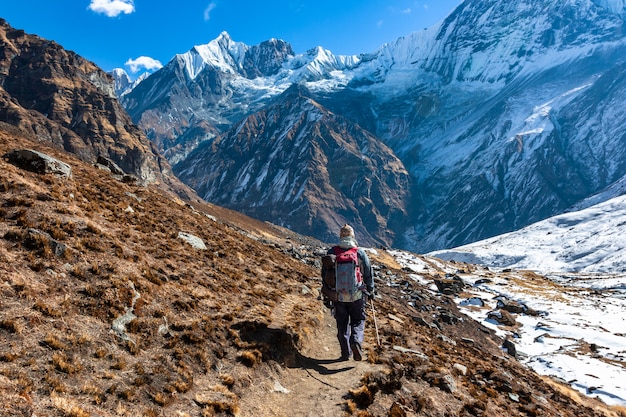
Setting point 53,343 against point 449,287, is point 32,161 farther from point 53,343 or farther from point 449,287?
point 449,287

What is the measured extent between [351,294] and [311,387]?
9.36ft

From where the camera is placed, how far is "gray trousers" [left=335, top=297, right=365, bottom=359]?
38.2ft

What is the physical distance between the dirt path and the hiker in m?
0.70

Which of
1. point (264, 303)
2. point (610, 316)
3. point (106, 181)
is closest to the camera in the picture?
point (264, 303)

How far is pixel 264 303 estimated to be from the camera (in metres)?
15.2

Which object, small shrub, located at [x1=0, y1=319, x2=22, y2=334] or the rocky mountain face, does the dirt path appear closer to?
small shrub, located at [x1=0, y1=319, x2=22, y2=334]

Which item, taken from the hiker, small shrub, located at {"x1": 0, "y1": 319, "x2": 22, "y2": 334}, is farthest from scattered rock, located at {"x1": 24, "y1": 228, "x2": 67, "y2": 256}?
the hiker

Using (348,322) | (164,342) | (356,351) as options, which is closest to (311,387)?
(356,351)

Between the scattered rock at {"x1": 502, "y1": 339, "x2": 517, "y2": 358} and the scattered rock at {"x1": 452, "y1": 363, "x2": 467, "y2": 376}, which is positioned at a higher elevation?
the scattered rock at {"x1": 452, "y1": 363, "x2": 467, "y2": 376}

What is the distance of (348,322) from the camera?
1216 cm

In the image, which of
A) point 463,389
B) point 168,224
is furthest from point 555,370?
point 168,224

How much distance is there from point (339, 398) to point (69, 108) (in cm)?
21229

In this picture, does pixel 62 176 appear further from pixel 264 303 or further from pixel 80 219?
pixel 264 303

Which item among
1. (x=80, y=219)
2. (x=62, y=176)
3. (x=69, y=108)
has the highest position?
(x=69, y=108)
